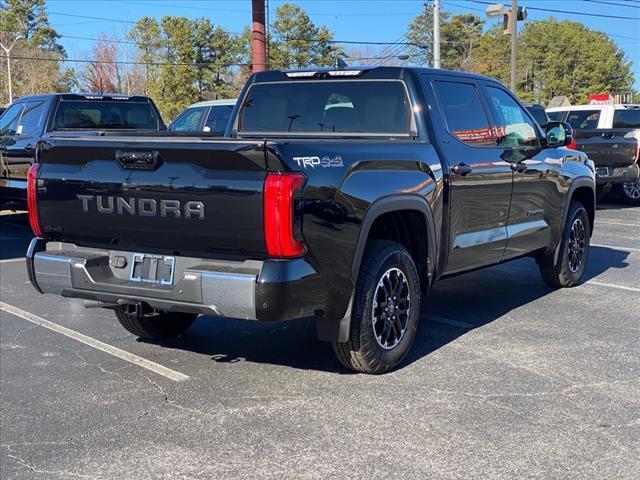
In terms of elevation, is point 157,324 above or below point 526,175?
below

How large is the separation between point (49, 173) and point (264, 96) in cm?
209

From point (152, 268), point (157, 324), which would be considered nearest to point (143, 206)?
point (152, 268)

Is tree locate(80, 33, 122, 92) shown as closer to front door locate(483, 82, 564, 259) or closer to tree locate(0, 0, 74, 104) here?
tree locate(0, 0, 74, 104)

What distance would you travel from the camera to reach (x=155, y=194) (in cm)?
414

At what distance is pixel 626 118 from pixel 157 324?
1266 centimetres

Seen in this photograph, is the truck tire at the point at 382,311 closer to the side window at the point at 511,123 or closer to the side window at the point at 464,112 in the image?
the side window at the point at 464,112

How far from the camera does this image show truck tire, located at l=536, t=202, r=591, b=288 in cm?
710

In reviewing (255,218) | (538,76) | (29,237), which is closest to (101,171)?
(255,218)

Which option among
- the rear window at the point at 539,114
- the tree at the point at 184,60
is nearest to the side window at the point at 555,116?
the rear window at the point at 539,114

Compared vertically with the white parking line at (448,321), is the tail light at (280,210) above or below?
above

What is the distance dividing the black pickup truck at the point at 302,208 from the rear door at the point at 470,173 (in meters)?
0.02

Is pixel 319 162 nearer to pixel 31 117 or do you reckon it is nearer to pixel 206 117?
pixel 31 117

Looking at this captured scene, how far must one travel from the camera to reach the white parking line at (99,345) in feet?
16.1

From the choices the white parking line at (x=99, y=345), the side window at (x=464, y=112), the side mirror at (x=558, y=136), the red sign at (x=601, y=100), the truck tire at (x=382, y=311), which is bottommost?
the white parking line at (x=99, y=345)
